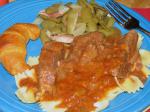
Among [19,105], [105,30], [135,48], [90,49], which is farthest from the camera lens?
[105,30]

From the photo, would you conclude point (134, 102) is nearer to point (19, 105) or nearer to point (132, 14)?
point (19, 105)

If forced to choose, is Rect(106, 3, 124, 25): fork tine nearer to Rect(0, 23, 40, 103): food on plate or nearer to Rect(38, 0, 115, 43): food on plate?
Rect(38, 0, 115, 43): food on plate

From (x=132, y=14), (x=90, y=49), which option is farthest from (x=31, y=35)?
(x=132, y=14)

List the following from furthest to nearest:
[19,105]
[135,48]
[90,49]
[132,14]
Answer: [132,14] < [135,48] < [90,49] < [19,105]

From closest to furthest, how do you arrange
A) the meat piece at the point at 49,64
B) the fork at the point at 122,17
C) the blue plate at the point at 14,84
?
the blue plate at the point at 14,84 < the meat piece at the point at 49,64 < the fork at the point at 122,17

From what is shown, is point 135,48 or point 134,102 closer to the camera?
point 134,102

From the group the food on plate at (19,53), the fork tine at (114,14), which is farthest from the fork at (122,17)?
the food on plate at (19,53)

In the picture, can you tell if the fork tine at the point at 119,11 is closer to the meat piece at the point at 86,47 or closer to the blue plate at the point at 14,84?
the blue plate at the point at 14,84
